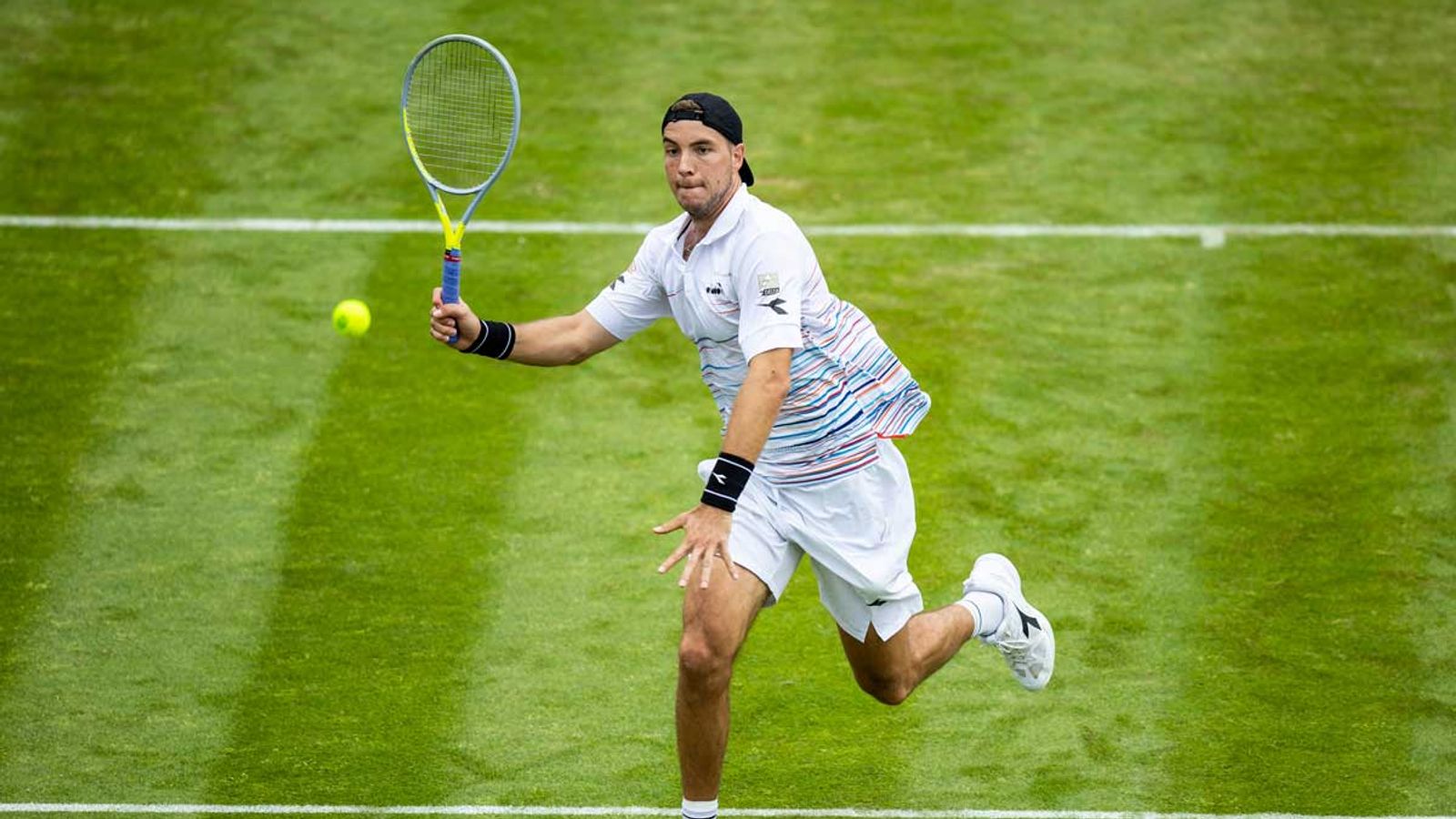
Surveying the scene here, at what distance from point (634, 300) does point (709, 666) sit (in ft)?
4.67

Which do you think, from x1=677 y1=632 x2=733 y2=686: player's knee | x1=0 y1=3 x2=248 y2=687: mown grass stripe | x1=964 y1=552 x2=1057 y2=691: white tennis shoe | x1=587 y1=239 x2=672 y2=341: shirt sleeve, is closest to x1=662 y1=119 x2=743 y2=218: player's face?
x1=587 y1=239 x2=672 y2=341: shirt sleeve

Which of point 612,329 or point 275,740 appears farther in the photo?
point 275,740

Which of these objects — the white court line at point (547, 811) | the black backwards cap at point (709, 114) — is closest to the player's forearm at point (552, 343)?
the black backwards cap at point (709, 114)

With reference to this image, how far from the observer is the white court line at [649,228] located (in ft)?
37.7

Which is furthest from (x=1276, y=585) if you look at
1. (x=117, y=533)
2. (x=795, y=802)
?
(x=117, y=533)

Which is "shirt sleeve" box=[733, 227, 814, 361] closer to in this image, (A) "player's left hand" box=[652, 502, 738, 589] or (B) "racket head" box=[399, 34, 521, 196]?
(A) "player's left hand" box=[652, 502, 738, 589]

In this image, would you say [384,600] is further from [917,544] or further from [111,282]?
[111,282]

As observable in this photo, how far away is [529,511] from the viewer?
30.3 ft

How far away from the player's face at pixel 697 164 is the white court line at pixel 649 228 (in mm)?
5036

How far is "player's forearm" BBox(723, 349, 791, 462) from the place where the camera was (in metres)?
6.13

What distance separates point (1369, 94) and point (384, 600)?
786cm

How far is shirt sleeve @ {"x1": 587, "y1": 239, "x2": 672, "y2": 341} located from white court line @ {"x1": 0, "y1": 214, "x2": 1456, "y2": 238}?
14.7ft

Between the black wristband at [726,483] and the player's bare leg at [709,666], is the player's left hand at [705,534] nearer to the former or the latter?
the black wristband at [726,483]

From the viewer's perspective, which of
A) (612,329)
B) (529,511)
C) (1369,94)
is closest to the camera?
(612,329)
